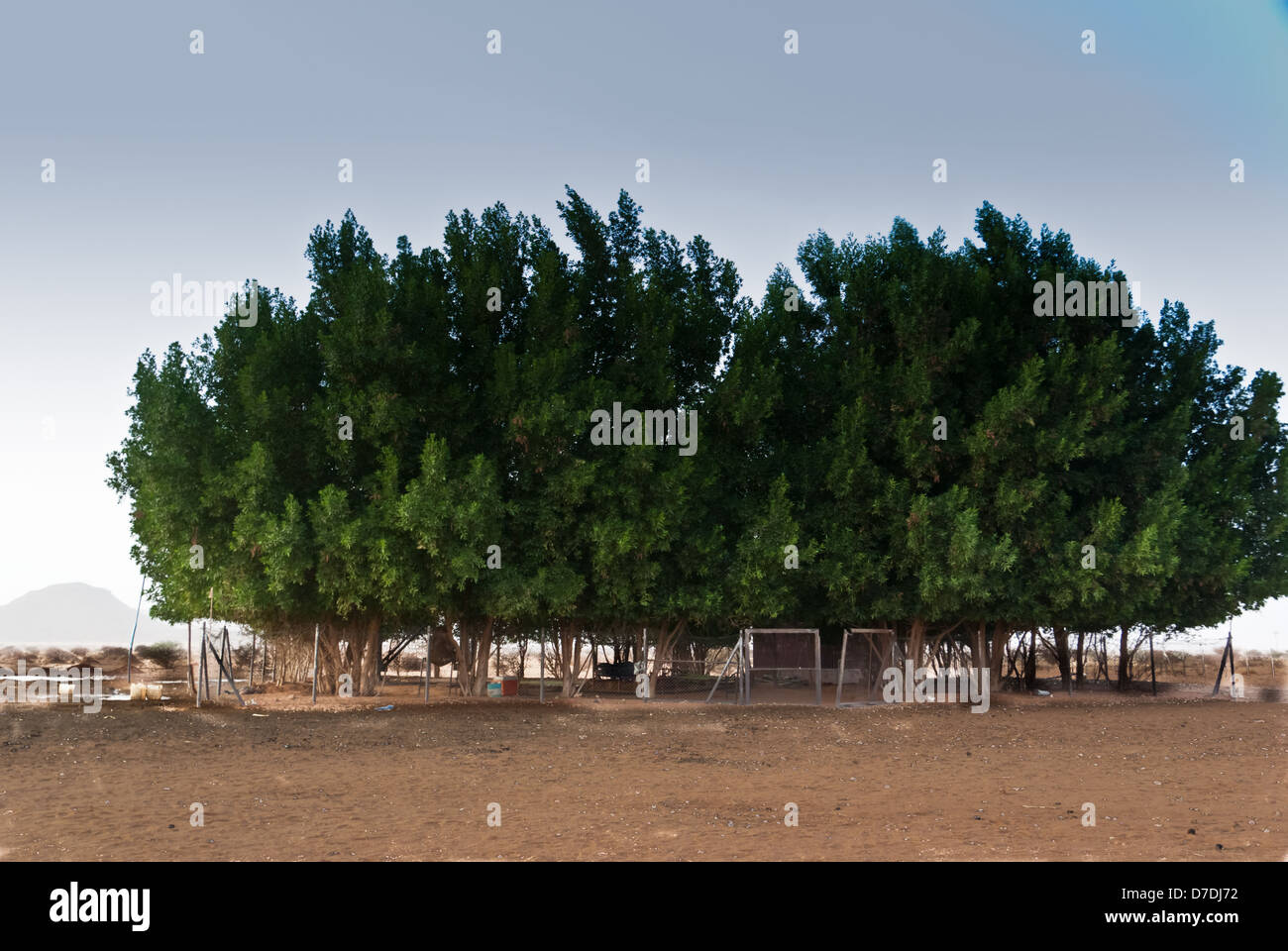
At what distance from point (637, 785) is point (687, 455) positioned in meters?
16.2

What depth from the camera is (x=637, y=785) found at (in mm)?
16297

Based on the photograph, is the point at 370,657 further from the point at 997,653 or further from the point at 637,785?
the point at 997,653

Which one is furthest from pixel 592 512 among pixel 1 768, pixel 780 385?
pixel 1 768

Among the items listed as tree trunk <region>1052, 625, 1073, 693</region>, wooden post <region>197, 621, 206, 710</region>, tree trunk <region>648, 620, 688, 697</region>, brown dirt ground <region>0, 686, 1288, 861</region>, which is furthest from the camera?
tree trunk <region>1052, 625, 1073, 693</region>

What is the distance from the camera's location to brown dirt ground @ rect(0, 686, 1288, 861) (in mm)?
11711

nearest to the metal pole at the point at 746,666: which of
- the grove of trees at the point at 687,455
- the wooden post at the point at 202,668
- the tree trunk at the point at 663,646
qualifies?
the grove of trees at the point at 687,455

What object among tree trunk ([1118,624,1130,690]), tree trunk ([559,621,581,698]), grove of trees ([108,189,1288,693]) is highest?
grove of trees ([108,189,1288,693])

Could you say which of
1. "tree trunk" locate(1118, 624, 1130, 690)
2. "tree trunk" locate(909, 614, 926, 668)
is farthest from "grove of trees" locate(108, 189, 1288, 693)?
"tree trunk" locate(1118, 624, 1130, 690)

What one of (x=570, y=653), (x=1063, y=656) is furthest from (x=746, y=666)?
(x=1063, y=656)

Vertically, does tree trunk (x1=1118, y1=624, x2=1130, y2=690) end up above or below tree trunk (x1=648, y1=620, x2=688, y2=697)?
below

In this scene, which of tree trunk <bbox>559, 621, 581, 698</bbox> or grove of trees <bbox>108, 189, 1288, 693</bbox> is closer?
grove of trees <bbox>108, 189, 1288, 693</bbox>

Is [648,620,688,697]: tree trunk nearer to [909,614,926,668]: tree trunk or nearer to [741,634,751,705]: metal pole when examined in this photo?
[741,634,751,705]: metal pole

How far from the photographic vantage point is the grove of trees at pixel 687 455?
30.1 meters

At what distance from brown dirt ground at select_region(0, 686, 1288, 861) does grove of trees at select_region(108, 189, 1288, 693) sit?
15.9 feet
